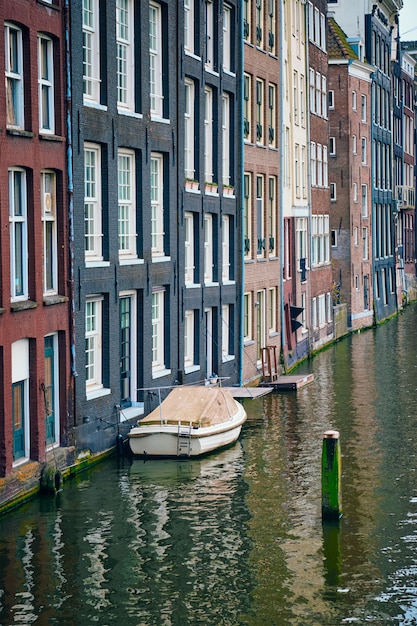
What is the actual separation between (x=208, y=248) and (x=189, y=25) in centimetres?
780

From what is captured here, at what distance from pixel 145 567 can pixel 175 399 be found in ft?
36.6

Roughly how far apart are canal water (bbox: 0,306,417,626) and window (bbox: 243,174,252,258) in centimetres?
1279

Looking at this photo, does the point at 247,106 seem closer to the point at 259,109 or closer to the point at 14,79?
the point at 259,109

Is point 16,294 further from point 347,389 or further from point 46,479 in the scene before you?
point 347,389

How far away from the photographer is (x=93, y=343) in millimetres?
32562

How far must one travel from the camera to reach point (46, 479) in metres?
27.6

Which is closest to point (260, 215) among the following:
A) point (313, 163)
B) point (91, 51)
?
point (313, 163)

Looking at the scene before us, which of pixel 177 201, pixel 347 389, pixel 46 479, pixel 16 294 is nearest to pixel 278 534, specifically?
pixel 46 479

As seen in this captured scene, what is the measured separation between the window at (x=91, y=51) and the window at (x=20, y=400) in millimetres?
7627

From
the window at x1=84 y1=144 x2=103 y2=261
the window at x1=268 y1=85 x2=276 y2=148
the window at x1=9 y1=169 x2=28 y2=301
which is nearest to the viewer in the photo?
the window at x1=9 y1=169 x2=28 y2=301

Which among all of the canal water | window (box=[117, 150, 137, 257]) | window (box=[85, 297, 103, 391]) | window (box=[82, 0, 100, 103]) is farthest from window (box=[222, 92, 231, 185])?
window (box=[85, 297, 103, 391])

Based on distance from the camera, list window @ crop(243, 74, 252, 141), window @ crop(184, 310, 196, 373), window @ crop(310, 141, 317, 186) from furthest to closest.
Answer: window @ crop(310, 141, 317, 186), window @ crop(243, 74, 252, 141), window @ crop(184, 310, 196, 373)

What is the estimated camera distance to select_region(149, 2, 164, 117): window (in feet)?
121

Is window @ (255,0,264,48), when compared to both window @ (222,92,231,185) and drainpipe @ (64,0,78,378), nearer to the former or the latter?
window @ (222,92,231,185)
